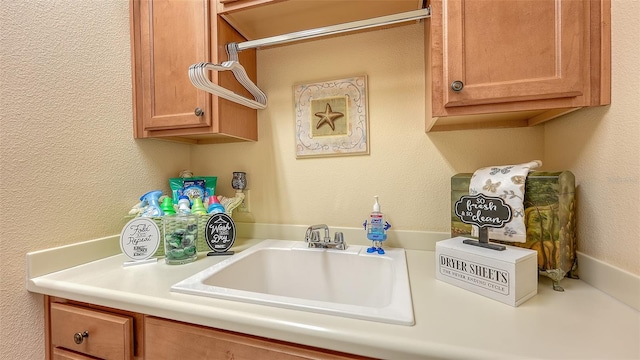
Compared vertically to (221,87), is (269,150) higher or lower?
lower

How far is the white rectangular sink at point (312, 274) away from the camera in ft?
2.68

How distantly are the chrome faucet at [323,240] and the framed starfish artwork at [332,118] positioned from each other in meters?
0.34

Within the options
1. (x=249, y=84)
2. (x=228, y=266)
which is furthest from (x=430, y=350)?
(x=249, y=84)

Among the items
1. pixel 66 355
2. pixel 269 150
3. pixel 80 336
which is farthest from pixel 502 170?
pixel 66 355

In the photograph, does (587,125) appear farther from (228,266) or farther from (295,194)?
(228,266)

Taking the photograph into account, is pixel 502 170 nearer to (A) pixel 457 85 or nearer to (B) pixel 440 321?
(A) pixel 457 85

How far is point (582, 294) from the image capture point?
62 cm

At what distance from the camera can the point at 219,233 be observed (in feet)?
3.20

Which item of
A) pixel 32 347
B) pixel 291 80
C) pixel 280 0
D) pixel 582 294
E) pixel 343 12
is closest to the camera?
pixel 582 294

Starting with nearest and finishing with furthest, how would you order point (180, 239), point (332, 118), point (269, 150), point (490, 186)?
point (490, 186), point (180, 239), point (332, 118), point (269, 150)

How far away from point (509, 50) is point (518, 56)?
1.1 inches

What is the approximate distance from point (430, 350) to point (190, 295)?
561mm

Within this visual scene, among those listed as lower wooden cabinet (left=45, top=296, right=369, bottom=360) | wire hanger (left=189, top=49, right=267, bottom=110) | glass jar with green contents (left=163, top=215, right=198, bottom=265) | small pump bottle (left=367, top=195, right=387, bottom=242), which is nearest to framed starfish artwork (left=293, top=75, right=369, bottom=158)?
wire hanger (left=189, top=49, right=267, bottom=110)

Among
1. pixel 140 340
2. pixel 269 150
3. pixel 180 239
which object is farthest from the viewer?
pixel 269 150
